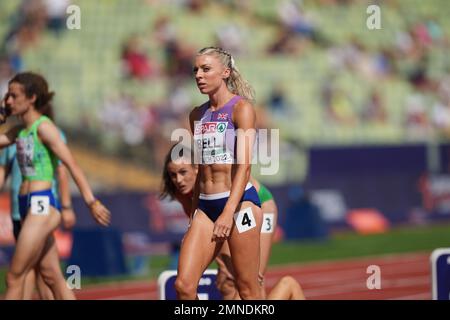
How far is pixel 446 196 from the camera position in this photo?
24953 mm

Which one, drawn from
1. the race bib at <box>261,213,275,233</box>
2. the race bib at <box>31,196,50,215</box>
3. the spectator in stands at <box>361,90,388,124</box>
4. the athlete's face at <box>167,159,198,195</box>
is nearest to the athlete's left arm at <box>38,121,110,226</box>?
the race bib at <box>31,196,50,215</box>

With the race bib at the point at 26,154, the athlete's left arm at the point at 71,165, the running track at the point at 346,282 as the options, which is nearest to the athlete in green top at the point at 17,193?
the race bib at the point at 26,154

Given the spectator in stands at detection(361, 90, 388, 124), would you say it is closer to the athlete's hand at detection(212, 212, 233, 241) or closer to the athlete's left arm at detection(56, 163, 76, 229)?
the athlete's left arm at detection(56, 163, 76, 229)

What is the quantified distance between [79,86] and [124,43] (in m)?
1.97

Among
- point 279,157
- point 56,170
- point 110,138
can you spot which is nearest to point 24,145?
point 56,170

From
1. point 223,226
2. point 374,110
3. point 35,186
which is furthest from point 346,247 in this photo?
point 223,226

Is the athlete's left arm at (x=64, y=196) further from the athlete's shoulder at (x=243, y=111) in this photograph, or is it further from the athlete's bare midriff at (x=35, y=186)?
the athlete's shoulder at (x=243, y=111)

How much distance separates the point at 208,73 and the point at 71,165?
1.72 meters

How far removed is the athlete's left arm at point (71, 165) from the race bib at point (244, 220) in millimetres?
1412

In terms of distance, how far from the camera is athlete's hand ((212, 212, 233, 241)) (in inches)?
260

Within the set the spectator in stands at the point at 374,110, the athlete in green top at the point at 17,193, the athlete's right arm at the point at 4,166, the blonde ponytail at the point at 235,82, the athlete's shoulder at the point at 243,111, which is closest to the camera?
the athlete's shoulder at the point at 243,111

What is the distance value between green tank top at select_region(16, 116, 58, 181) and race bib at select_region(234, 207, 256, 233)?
2.16 metres

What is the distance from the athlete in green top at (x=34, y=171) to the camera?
809cm
